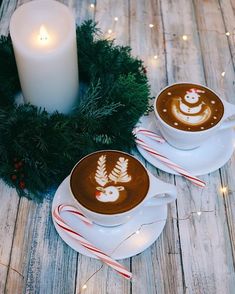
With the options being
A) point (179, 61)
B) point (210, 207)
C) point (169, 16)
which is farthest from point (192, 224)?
point (169, 16)

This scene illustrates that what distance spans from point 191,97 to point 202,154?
0.10 metres

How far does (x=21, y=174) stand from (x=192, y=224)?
292 millimetres

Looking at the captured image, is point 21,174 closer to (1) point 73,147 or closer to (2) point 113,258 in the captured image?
(1) point 73,147

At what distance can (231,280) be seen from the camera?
2.16ft

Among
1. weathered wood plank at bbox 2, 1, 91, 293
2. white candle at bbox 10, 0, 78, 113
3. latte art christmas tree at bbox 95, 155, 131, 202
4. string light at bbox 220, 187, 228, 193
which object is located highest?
white candle at bbox 10, 0, 78, 113

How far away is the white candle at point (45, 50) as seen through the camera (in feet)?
2.32

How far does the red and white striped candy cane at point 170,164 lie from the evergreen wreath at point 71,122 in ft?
0.07

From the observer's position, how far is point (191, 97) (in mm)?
792

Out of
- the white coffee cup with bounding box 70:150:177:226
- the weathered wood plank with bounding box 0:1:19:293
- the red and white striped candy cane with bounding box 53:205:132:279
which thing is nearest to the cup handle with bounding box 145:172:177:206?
the white coffee cup with bounding box 70:150:177:226

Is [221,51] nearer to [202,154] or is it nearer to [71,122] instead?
[202,154]

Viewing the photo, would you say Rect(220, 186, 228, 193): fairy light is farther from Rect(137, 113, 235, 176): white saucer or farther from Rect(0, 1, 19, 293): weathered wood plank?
Rect(0, 1, 19, 293): weathered wood plank

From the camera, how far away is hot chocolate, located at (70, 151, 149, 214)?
65cm

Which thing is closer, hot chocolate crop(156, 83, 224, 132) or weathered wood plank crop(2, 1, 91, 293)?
weathered wood plank crop(2, 1, 91, 293)

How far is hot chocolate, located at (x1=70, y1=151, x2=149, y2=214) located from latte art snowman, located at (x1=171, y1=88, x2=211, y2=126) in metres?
0.13
